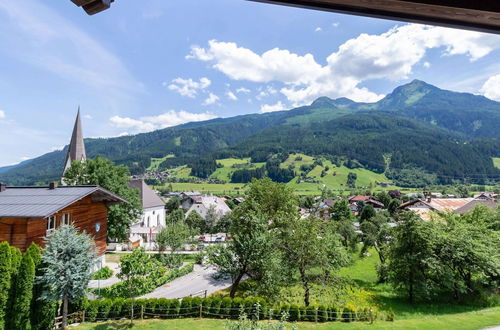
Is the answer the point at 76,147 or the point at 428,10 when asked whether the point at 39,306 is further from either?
the point at 76,147

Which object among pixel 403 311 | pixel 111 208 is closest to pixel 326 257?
pixel 403 311

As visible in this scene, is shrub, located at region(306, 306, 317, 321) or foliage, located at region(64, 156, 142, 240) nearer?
shrub, located at region(306, 306, 317, 321)

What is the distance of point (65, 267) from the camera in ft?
48.1

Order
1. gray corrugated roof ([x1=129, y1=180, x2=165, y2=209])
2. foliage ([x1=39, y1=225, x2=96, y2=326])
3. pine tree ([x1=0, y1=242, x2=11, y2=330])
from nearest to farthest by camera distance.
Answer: pine tree ([x1=0, y1=242, x2=11, y2=330])
foliage ([x1=39, y1=225, x2=96, y2=326])
gray corrugated roof ([x1=129, y1=180, x2=165, y2=209])

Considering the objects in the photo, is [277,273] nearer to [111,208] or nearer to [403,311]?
[403,311]

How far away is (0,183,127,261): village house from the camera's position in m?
17.5

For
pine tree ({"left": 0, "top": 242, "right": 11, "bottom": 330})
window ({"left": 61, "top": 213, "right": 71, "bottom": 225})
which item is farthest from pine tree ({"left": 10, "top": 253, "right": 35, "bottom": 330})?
window ({"left": 61, "top": 213, "right": 71, "bottom": 225})

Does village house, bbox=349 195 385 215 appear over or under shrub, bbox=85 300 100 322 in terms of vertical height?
over

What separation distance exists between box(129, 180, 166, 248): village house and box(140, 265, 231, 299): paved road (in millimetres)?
20357

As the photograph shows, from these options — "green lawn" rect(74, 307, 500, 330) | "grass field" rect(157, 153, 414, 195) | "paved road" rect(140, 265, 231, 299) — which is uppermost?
"grass field" rect(157, 153, 414, 195)

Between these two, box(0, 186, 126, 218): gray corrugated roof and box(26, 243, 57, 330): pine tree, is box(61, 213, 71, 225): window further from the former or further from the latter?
box(26, 243, 57, 330): pine tree

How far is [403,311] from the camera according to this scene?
21.9m

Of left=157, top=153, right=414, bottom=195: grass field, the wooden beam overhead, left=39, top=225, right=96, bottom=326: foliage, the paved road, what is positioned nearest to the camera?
the wooden beam overhead

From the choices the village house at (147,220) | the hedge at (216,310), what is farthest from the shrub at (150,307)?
the village house at (147,220)
